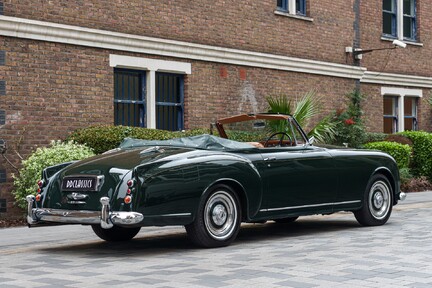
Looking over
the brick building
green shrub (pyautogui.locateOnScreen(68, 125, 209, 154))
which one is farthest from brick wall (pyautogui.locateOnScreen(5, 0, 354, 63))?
green shrub (pyautogui.locateOnScreen(68, 125, 209, 154))

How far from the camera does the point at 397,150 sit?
19.6m

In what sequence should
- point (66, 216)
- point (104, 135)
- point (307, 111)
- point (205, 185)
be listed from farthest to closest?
1. point (307, 111)
2. point (104, 135)
3. point (205, 185)
4. point (66, 216)

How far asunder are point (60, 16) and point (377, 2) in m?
11.5

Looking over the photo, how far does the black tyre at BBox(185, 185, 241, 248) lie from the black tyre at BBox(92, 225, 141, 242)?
4.10 feet

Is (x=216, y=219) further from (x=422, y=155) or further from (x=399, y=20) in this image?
(x=399, y=20)

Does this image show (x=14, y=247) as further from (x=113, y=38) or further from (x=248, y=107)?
(x=248, y=107)

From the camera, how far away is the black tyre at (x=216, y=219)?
869 centimetres

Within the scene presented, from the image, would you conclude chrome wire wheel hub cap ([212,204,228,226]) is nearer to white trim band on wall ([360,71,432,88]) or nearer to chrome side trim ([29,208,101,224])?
chrome side trim ([29,208,101,224])

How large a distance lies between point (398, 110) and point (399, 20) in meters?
2.63

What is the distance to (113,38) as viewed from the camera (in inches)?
597

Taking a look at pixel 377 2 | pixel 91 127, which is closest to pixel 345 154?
pixel 91 127

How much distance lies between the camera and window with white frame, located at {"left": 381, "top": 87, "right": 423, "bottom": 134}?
23500mm

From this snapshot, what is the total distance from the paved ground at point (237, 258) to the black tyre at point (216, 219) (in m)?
0.15

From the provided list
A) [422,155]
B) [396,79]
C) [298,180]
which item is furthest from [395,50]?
[298,180]
